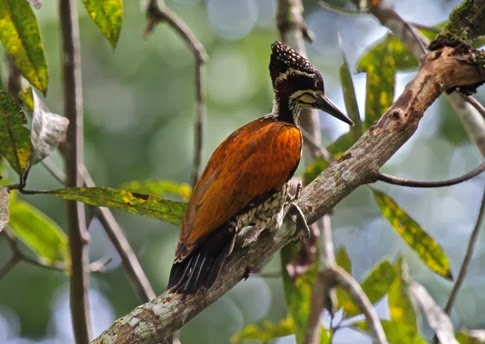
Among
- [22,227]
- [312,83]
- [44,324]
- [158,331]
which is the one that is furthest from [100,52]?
[158,331]

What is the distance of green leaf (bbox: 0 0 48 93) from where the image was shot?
3.37 meters

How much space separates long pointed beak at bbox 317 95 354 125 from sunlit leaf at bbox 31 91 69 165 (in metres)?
1.15

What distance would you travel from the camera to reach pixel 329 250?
154 inches

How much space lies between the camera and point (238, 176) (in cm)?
333

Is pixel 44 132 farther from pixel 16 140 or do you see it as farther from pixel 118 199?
pixel 118 199

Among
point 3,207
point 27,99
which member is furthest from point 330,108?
point 3,207

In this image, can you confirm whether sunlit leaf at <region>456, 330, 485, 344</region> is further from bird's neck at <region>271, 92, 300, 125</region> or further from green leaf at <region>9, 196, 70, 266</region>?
green leaf at <region>9, 196, 70, 266</region>

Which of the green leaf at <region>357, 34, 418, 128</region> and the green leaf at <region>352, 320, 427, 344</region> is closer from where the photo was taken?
the green leaf at <region>357, 34, 418, 128</region>

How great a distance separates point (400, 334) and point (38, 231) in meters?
1.75

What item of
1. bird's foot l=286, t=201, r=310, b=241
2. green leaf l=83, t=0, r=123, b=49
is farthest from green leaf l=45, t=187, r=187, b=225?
green leaf l=83, t=0, r=123, b=49

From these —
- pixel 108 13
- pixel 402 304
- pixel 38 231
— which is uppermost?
pixel 108 13

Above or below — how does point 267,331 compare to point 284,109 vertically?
below

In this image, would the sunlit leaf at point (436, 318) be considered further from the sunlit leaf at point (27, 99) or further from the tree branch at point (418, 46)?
the sunlit leaf at point (27, 99)

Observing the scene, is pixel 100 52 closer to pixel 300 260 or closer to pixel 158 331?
pixel 300 260
